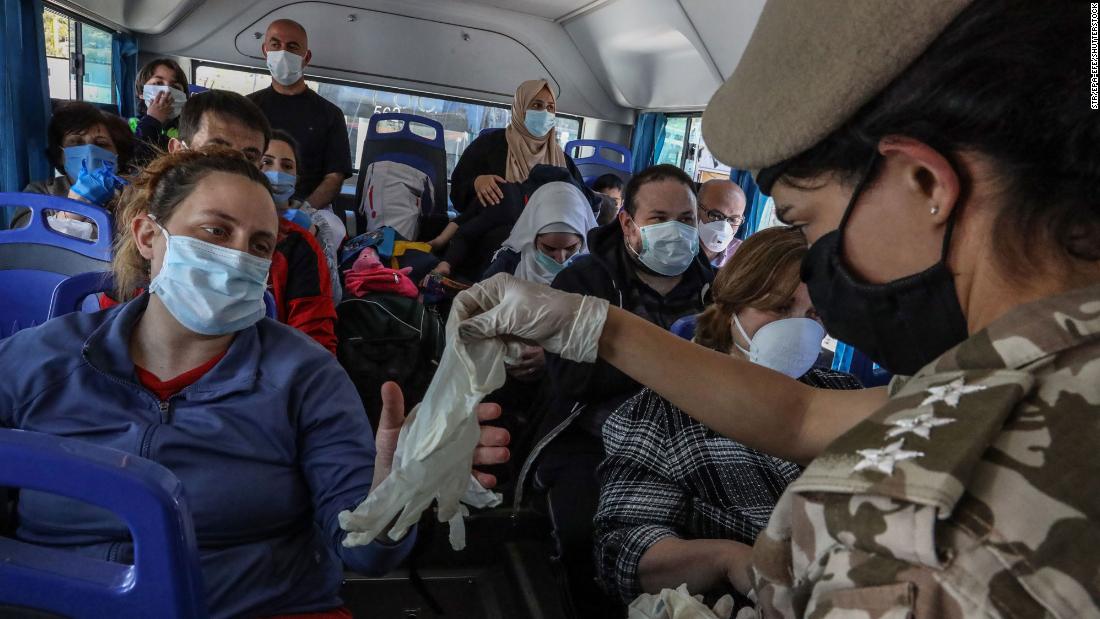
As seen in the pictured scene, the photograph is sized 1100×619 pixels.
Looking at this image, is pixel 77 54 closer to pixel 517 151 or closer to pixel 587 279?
pixel 517 151

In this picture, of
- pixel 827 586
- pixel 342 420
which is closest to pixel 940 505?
pixel 827 586

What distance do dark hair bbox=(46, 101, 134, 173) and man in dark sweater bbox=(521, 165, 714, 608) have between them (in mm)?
2428

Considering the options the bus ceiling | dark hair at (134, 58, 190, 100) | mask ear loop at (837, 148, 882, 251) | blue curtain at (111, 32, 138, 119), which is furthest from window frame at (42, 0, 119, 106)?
mask ear loop at (837, 148, 882, 251)

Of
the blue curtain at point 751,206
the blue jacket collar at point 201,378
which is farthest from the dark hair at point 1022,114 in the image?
the blue curtain at point 751,206

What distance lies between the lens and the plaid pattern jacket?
1646mm

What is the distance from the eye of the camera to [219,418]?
148 cm

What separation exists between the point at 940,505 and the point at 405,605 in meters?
1.66

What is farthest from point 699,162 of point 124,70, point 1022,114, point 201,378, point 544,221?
point 1022,114

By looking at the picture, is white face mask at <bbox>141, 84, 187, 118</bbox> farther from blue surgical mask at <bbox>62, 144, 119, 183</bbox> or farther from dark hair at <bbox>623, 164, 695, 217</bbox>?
dark hair at <bbox>623, 164, 695, 217</bbox>

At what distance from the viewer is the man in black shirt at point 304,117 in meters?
4.54

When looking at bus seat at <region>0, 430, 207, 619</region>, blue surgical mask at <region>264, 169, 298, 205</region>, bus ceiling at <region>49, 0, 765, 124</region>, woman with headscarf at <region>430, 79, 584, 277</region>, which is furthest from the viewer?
bus ceiling at <region>49, 0, 765, 124</region>

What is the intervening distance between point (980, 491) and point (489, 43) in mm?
8613

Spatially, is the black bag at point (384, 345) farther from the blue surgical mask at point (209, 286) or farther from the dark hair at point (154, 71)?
the dark hair at point (154, 71)

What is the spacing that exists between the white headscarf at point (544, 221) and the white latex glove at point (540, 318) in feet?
7.87
